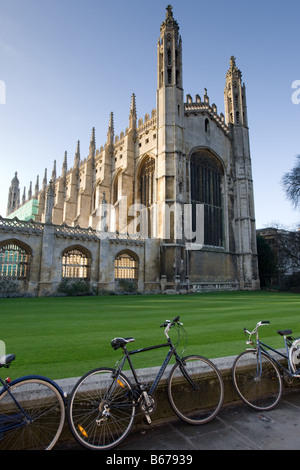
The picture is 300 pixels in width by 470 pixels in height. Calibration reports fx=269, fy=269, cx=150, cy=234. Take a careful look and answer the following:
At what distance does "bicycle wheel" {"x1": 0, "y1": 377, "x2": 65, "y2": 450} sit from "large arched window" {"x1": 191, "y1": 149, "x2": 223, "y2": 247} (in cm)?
2462

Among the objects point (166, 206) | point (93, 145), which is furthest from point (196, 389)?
point (93, 145)

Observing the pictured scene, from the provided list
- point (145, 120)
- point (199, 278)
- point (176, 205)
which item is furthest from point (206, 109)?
point (199, 278)

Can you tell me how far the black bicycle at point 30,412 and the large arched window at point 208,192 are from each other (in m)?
24.6

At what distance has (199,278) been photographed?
24484 mm

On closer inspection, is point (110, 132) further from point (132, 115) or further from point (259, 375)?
point (259, 375)

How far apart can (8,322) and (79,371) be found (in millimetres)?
4488

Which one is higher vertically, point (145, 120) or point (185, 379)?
point (145, 120)

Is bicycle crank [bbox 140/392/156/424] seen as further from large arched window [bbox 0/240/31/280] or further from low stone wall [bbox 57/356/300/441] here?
large arched window [bbox 0/240/31/280]

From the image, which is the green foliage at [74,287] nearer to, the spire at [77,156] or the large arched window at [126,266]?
the large arched window at [126,266]

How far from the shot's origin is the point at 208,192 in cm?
2866

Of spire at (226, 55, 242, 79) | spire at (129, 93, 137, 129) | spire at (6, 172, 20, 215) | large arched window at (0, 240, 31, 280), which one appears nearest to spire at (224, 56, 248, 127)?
spire at (226, 55, 242, 79)

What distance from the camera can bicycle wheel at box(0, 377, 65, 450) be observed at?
2.17 m

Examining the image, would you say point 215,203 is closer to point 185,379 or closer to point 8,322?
point 8,322

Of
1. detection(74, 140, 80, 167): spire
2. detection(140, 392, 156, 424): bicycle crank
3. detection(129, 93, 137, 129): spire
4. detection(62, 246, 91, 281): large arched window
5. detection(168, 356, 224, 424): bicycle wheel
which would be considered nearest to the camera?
detection(140, 392, 156, 424): bicycle crank
